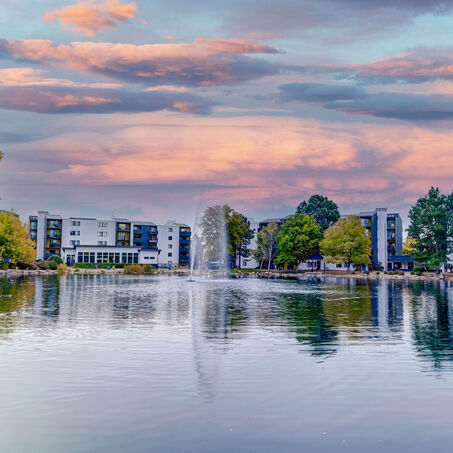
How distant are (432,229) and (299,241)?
3075 centimetres

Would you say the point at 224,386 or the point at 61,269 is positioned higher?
the point at 61,269

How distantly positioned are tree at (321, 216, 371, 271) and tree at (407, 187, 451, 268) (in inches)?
550

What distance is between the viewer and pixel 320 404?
497 inches

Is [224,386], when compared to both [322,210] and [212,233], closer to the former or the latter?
[212,233]

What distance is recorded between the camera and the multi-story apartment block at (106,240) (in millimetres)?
152750

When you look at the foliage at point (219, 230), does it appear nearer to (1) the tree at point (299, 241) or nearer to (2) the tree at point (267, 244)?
(2) the tree at point (267, 244)

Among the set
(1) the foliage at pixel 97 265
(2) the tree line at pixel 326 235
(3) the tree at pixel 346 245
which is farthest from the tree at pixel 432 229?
(1) the foliage at pixel 97 265

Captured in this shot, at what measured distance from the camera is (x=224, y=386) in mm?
14141

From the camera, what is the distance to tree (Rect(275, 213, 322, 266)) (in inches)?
4697

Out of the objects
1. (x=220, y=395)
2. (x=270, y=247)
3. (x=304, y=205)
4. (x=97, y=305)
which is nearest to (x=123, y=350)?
(x=220, y=395)

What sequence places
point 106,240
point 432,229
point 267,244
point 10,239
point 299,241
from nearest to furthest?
point 10,239 < point 432,229 < point 299,241 < point 267,244 < point 106,240

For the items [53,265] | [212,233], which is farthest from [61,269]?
[212,233]

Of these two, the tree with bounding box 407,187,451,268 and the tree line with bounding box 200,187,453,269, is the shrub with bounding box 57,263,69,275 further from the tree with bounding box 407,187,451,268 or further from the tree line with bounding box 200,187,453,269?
the tree with bounding box 407,187,451,268

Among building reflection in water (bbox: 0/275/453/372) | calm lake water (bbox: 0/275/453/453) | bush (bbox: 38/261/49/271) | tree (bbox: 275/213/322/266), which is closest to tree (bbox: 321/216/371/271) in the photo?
tree (bbox: 275/213/322/266)
